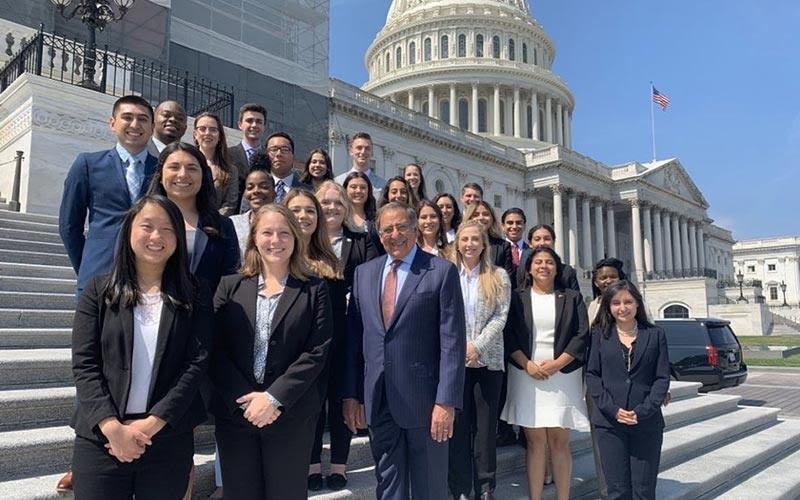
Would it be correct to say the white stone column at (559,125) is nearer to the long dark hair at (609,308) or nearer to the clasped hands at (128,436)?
the long dark hair at (609,308)

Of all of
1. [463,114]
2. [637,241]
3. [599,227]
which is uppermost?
[463,114]

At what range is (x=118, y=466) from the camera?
2676 mm

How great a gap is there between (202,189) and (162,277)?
3.17 ft

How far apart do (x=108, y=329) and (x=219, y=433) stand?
861mm

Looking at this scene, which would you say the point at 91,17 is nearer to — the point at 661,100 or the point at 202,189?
the point at 202,189

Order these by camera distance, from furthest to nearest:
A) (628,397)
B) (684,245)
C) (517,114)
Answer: (684,245) → (517,114) → (628,397)

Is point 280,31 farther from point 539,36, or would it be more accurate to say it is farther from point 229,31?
point 539,36

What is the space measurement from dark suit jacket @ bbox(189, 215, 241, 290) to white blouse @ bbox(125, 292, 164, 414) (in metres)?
0.70

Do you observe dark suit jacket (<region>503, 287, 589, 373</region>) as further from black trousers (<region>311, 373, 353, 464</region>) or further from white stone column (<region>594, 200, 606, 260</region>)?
white stone column (<region>594, 200, 606, 260</region>)

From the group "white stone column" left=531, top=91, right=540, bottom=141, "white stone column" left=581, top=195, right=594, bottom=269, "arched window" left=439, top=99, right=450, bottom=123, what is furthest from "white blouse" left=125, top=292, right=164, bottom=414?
"white stone column" left=531, top=91, right=540, bottom=141

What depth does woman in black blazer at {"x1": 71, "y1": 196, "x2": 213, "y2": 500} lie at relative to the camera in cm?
267

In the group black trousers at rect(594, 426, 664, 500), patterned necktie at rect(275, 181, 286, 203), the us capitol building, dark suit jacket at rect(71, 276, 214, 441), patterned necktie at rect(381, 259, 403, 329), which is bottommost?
black trousers at rect(594, 426, 664, 500)

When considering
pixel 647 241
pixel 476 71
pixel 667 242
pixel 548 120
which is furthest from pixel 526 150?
pixel 667 242

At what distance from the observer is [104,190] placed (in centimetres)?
382
